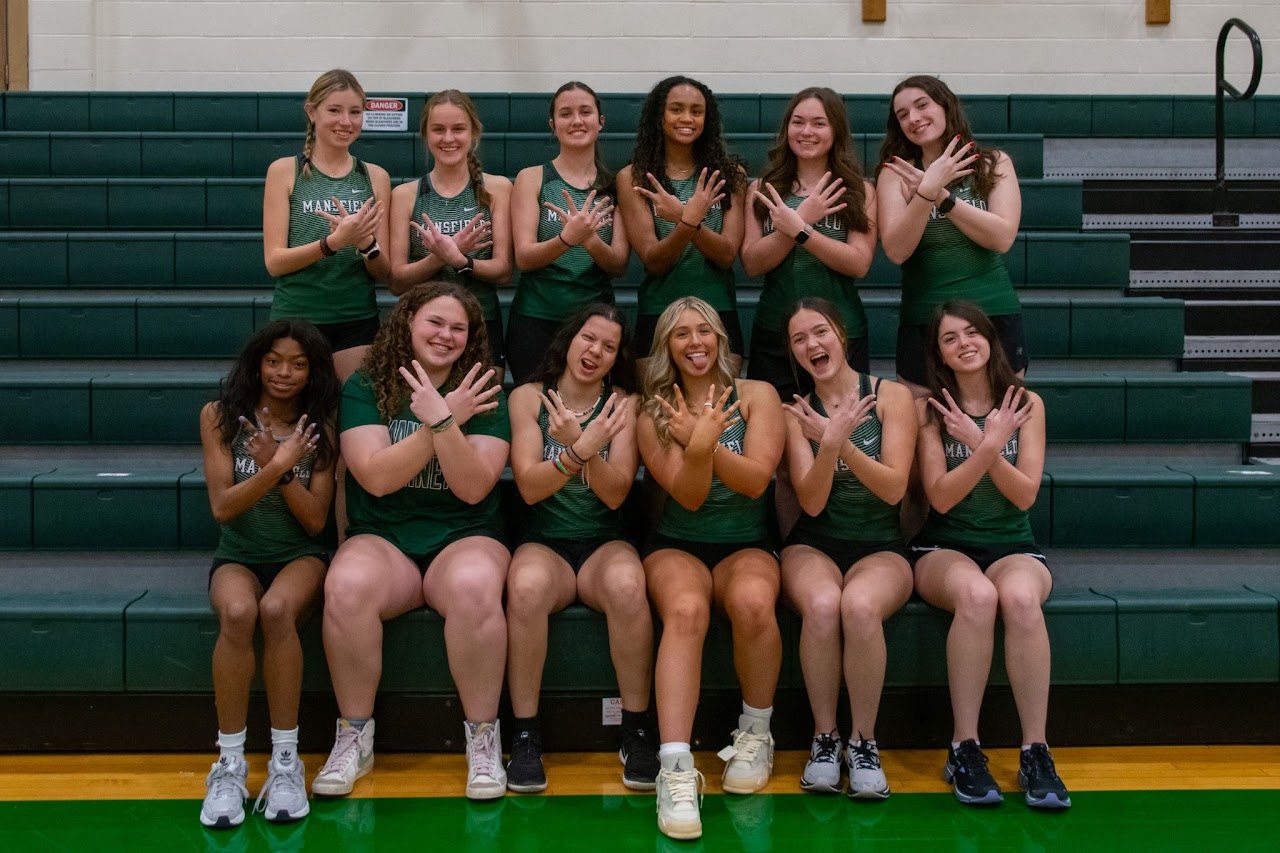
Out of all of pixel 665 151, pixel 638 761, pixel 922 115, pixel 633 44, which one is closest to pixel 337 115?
pixel 665 151

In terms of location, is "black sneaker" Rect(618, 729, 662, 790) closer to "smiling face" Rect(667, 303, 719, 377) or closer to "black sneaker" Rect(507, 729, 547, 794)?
"black sneaker" Rect(507, 729, 547, 794)

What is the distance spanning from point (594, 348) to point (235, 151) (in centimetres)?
260

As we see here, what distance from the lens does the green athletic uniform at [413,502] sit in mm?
2404

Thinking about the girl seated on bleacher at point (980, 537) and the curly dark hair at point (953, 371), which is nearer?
the girl seated on bleacher at point (980, 537)

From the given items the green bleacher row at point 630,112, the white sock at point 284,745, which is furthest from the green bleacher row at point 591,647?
the green bleacher row at point 630,112

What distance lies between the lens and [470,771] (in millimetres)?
2244

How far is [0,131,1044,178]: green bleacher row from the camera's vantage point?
4.22 metres

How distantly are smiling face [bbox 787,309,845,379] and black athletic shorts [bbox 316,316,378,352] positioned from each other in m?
0.96

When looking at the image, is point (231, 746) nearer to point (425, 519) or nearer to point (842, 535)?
point (425, 519)

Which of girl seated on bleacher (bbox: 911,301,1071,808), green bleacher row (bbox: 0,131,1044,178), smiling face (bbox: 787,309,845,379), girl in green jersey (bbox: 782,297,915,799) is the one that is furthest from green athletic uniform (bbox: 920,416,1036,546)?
green bleacher row (bbox: 0,131,1044,178)

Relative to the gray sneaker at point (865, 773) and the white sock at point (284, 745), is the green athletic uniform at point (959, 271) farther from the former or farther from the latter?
the white sock at point (284, 745)

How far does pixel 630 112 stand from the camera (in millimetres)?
4684

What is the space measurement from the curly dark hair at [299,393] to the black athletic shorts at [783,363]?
96cm

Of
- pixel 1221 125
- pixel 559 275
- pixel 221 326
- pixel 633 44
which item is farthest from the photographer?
pixel 633 44
